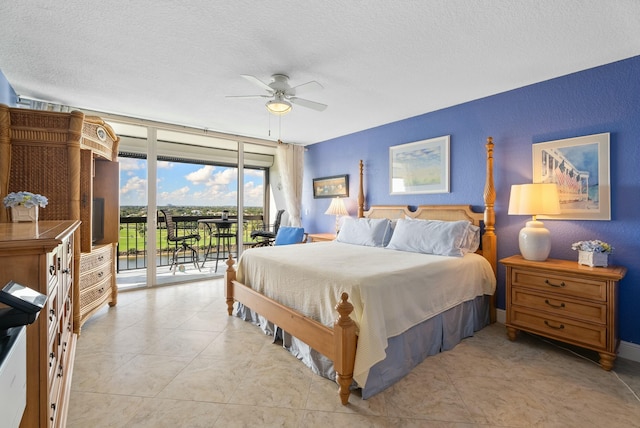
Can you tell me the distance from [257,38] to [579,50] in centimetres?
255

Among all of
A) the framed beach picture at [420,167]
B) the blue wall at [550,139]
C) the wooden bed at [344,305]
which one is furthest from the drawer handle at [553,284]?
the framed beach picture at [420,167]

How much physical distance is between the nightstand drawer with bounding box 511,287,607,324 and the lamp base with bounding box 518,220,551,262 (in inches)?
12.9

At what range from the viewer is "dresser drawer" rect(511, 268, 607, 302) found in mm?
2291

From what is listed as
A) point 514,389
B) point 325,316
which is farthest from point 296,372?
point 514,389

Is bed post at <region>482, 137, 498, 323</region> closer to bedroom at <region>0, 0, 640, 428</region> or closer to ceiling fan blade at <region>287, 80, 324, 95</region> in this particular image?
bedroom at <region>0, 0, 640, 428</region>

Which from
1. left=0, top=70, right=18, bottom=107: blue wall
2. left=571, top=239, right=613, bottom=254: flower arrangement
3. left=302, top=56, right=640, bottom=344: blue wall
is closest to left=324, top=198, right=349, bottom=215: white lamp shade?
left=302, top=56, right=640, bottom=344: blue wall

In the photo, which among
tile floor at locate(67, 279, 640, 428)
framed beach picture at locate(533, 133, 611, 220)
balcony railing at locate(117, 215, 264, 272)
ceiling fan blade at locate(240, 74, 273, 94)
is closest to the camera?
tile floor at locate(67, 279, 640, 428)

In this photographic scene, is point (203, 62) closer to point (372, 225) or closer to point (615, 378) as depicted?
point (372, 225)

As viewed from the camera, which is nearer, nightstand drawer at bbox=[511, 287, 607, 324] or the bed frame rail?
the bed frame rail

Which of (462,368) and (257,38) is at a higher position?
(257,38)

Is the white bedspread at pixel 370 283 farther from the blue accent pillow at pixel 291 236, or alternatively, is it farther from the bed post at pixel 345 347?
the blue accent pillow at pixel 291 236

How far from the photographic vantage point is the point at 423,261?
267 centimetres

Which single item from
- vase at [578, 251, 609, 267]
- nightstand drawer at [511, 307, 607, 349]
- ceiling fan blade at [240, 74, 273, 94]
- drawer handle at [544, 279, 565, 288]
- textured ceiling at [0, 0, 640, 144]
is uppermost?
textured ceiling at [0, 0, 640, 144]

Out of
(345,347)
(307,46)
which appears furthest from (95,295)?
(307,46)
